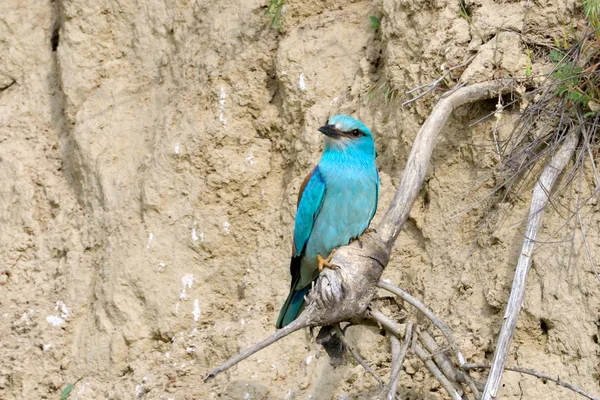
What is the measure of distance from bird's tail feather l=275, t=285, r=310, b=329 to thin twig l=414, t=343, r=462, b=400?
2.87ft

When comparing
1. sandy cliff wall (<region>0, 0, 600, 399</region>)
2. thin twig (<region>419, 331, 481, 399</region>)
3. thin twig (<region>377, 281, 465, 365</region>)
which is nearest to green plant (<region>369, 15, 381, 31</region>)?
sandy cliff wall (<region>0, 0, 600, 399</region>)

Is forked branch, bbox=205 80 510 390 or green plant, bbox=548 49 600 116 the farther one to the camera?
green plant, bbox=548 49 600 116

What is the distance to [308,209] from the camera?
14.7ft


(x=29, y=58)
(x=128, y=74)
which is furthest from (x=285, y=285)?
(x=29, y=58)

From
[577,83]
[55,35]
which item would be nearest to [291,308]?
[577,83]

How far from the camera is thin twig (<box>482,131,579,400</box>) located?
341 cm

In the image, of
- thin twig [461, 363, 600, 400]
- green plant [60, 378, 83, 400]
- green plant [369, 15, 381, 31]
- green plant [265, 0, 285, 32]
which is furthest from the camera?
green plant [265, 0, 285, 32]

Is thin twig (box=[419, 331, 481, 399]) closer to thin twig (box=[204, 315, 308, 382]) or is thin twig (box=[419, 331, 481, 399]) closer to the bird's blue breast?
thin twig (box=[204, 315, 308, 382])

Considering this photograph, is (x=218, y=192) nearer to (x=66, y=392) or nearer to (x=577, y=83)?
(x=66, y=392)

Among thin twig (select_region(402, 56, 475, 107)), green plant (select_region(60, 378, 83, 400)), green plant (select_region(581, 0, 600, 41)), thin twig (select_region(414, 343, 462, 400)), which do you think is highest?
green plant (select_region(581, 0, 600, 41))

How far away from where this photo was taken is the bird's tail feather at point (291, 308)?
4312 millimetres

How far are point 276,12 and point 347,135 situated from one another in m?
1.17

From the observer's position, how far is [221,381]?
15.3 ft

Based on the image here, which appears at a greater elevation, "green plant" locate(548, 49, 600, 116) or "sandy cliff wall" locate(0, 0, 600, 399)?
"green plant" locate(548, 49, 600, 116)
